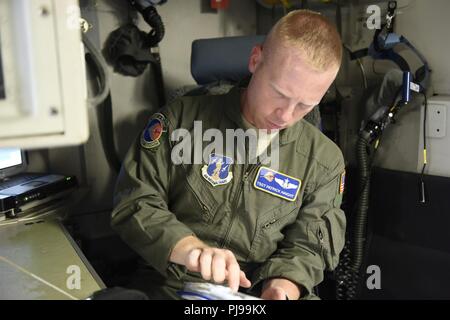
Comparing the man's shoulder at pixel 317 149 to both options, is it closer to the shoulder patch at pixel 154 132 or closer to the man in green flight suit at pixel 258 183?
the man in green flight suit at pixel 258 183

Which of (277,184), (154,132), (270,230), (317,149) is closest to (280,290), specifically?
(270,230)

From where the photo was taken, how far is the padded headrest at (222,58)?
1.75m

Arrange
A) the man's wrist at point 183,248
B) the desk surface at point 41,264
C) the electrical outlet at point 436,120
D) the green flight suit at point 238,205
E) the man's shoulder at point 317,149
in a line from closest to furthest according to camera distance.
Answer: the desk surface at point 41,264 < the man's wrist at point 183,248 < the green flight suit at point 238,205 < the man's shoulder at point 317,149 < the electrical outlet at point 436,120

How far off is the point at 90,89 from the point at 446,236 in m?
1.55

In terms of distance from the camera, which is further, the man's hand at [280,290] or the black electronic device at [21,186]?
the black electronic device at [21,186]

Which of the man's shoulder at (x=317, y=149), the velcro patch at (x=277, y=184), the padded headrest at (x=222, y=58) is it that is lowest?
the velcro patch at (x=277, y=184)

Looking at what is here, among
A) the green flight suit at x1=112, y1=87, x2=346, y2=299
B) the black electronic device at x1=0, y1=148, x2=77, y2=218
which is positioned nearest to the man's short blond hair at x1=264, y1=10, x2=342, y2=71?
the green flight suit at x1=112, y1=87, x2=346, y2=299

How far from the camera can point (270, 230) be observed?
54.7 inches

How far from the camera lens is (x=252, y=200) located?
1.38m

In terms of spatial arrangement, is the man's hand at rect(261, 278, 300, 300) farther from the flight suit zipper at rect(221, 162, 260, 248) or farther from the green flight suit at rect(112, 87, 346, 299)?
the flight suit zipper at rect(221, 162, 260, 248)

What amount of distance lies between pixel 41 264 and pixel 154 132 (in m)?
0.47

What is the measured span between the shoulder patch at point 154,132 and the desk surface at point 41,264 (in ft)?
1.16

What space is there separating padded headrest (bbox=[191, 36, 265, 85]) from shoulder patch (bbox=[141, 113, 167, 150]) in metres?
0.43

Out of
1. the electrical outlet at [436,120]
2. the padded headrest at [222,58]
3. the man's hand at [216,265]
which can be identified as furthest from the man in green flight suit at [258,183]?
the electrical outlet at [436,120]
